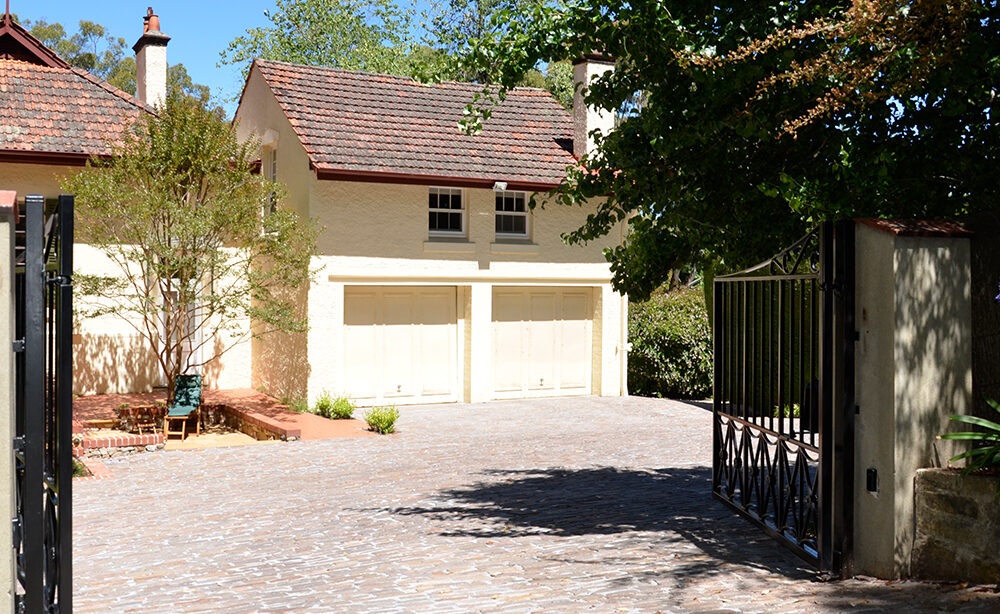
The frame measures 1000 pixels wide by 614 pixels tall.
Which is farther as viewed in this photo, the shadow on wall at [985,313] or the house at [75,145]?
the house at [75,145]

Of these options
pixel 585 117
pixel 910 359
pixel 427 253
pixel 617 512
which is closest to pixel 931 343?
pixel 910 359

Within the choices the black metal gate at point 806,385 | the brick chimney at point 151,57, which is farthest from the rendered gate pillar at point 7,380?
the brick chimney at point 151,57

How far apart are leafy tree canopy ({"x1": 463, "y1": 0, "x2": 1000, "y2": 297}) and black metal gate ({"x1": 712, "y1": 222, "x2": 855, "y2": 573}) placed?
0.48 m

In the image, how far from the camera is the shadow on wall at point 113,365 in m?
19.7

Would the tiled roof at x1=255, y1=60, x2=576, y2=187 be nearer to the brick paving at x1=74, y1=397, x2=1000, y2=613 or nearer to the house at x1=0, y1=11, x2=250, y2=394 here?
the house at x1=0, y1=11, x2=250, y2=394

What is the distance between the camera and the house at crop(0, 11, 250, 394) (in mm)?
18781

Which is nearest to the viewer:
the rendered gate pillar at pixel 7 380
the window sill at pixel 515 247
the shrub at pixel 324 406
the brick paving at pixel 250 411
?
the rendered gate pillar at pixel 7 380

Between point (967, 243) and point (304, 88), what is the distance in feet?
53.9

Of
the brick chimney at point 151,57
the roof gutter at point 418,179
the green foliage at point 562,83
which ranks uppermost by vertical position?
the green foliage at point 562,83

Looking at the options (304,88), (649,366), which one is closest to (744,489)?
(649,366)

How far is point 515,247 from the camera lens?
69.6 feet

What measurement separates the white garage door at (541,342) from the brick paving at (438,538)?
633cm

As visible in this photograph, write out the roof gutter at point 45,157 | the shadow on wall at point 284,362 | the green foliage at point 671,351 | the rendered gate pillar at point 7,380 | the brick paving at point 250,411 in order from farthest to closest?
1. the green foliage at point 671,351
2. the shadow on wall at point 284,362
3. the roof gutter at point 45,157
4. the brick paving at point 250,411
5. the rendered gate pillar at point 7,380

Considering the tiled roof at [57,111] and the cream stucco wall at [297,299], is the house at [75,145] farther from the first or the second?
the cream stucco wall at [297,299]
